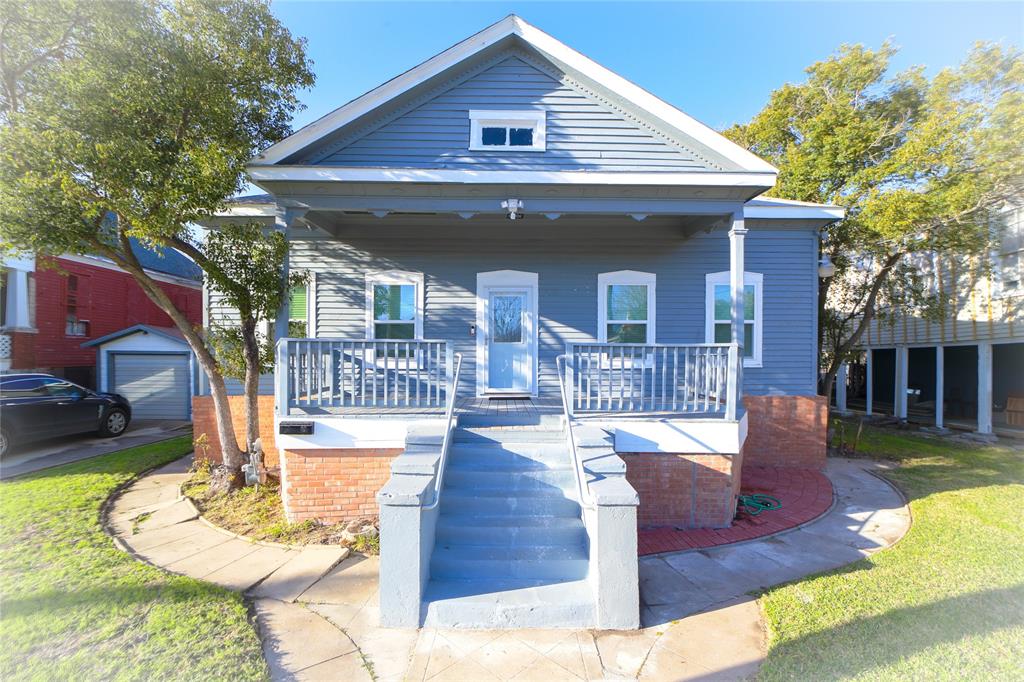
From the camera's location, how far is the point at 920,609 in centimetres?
347

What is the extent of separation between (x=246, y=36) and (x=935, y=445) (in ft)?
50.9

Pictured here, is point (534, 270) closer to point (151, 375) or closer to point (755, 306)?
point (755, 306)

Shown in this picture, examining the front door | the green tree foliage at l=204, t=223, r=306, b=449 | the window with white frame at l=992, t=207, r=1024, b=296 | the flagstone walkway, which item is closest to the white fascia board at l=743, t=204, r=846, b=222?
the front door

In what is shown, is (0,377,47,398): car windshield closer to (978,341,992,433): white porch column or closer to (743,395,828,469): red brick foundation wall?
(743,395,828,469): red brick foundation wall

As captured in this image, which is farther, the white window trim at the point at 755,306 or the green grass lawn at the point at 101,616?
the white window trim at the point at 755,306

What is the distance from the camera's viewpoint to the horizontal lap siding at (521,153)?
6500mm

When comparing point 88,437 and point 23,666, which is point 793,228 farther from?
point 88,437

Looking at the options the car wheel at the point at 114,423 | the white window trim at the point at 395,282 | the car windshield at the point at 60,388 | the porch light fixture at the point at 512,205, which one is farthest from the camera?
the car wheel at the point at 114,423

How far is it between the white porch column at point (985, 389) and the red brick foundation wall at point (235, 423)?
55.7 ft

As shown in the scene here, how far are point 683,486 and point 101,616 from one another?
5.49 meters

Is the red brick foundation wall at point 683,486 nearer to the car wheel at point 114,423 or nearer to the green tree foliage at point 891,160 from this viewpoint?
the green tree foliage at point 891,160

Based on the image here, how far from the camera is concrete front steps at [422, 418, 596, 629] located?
3.35m

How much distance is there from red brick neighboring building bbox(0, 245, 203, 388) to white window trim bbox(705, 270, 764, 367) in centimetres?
1457

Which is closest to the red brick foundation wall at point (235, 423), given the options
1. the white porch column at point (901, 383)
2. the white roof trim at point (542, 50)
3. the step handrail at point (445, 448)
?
the step handrail at point (445, 448)
